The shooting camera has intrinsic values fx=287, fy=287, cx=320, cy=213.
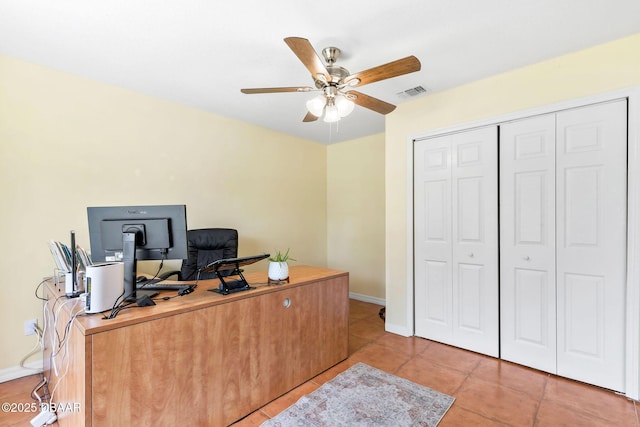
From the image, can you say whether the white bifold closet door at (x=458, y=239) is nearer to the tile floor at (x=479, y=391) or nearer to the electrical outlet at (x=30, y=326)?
the tile floor at (x=479, y=391)

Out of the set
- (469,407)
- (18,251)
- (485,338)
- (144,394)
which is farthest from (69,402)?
(485,338)

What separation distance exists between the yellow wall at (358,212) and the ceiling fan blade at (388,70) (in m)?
2.39

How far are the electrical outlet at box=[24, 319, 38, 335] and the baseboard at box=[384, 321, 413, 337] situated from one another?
3.16 meters

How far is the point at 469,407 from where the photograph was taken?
189 cm

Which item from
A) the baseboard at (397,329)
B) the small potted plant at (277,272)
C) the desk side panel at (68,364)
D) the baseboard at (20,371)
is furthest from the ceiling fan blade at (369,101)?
the baseboard at (20,371)

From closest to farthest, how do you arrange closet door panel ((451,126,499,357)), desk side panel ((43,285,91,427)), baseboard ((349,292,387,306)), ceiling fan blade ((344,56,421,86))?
desk side panel ((43,285,91,427)), ceiling fan blade ((344,56,421,86)), closet door panel ((451,126,499,357)), baseboard ((349,292,387,306))

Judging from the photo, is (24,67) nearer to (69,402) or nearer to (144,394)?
(69,402)

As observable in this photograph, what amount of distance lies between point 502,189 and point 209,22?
8.53 feet

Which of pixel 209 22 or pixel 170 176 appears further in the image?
pixel 170 176

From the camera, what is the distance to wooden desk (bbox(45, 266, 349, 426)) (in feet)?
4.15

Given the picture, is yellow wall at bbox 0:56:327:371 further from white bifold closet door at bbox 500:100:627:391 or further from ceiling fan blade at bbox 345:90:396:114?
white bifold closet door at bbox 500:100:627:391

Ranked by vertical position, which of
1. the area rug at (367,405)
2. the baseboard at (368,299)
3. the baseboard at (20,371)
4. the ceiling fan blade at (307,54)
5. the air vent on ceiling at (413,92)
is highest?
the air vent on ceiling at (413,92)

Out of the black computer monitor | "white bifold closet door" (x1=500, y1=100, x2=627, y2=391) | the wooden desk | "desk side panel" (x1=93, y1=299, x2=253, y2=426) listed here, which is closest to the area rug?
the wooden desk

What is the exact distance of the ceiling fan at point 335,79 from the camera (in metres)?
1.62
